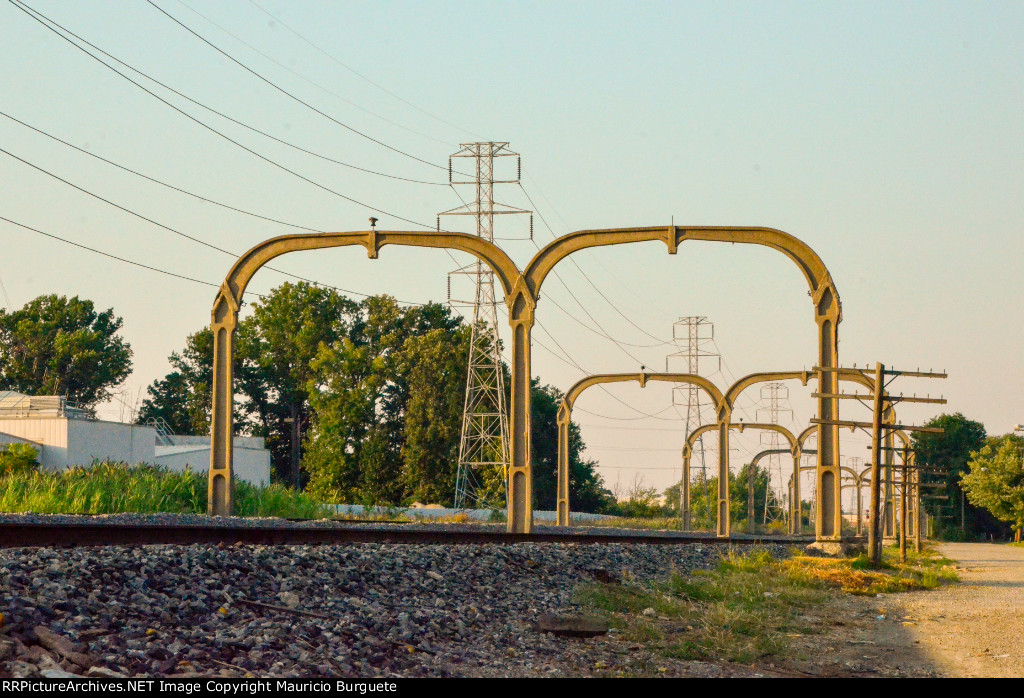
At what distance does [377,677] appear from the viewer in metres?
7.17

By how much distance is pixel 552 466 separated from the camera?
81.2 m

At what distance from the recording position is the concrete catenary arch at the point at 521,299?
20.8m

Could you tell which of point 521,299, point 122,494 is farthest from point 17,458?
point 521,299

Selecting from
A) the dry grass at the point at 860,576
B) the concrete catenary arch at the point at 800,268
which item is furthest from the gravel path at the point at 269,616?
the concrete catenary arch at the point at 800,268

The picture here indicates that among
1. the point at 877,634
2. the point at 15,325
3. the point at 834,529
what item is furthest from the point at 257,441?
the point at 877,634

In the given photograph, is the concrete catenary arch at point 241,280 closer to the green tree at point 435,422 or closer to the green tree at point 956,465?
the green tree at point 435,422

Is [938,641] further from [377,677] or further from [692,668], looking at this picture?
[377,677]

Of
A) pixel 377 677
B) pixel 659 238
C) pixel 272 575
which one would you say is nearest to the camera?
pixel 377 677

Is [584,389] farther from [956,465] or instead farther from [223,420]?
[956,465]

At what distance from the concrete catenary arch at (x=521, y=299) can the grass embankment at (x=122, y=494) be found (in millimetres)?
2706

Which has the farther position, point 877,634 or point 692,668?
point 877,634

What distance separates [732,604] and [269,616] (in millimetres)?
7904

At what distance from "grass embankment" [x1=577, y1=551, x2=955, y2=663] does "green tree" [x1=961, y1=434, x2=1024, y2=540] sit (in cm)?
6857

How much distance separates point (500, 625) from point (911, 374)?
16.6m
